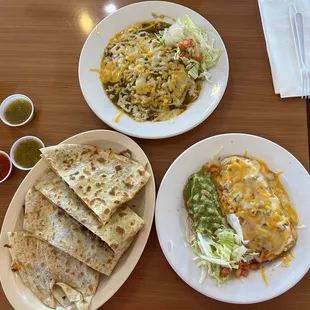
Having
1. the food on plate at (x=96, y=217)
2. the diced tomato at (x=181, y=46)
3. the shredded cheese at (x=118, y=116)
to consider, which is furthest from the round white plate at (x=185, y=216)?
the diced tomato at (x=181, y=46)

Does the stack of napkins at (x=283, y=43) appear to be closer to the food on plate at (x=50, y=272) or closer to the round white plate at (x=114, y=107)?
the round white plate at (x=114, y=107)

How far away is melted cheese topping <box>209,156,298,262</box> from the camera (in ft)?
6.14

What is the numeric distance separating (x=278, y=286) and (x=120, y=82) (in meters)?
1.40

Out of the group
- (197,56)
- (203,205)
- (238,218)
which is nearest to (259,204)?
(238,218)

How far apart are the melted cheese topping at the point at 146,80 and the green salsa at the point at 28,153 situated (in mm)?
523

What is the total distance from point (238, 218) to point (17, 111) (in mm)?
1436

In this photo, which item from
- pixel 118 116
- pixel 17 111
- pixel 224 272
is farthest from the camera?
pixel 17 111

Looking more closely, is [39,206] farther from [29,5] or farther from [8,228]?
[29,5]

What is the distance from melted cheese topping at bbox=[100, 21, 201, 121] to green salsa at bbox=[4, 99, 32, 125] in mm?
490

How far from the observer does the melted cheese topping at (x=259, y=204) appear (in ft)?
6.14

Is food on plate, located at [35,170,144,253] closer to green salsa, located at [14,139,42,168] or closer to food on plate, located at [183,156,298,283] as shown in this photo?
green salsa, located at [14,139,42,168]

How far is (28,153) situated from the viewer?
7.31ft

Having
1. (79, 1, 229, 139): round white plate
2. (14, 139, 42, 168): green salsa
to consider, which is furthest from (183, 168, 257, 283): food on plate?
(14, 139, 42, 168): green salsa

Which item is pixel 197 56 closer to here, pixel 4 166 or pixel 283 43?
pixel 283 43
